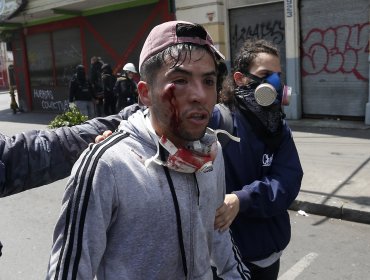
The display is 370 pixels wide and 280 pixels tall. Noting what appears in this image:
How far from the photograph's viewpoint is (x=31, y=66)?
63.2 feet

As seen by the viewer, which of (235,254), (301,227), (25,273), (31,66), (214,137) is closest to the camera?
(214,137)

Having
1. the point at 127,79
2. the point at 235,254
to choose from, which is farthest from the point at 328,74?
the point at 235,254

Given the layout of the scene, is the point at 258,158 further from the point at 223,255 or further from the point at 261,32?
the point at 261,32

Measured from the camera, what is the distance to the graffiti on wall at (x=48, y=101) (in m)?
17.7

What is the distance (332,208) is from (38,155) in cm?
403

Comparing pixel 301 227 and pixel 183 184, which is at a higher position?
pixel 183 184

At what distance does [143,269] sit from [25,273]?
3.03 metres

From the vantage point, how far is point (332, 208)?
4926 mm

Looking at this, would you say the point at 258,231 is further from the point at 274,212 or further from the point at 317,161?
the point at 317,161

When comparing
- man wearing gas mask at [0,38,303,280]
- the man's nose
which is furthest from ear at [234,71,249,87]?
the man's nose

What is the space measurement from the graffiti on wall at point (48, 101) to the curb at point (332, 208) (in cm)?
1364

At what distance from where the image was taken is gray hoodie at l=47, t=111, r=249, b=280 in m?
1.21

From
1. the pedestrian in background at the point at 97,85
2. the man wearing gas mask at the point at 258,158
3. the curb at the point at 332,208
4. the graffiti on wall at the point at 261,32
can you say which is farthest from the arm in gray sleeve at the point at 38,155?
the pedestrian in background at the point at 97,85

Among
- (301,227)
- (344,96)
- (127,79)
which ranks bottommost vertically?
(301,227)
